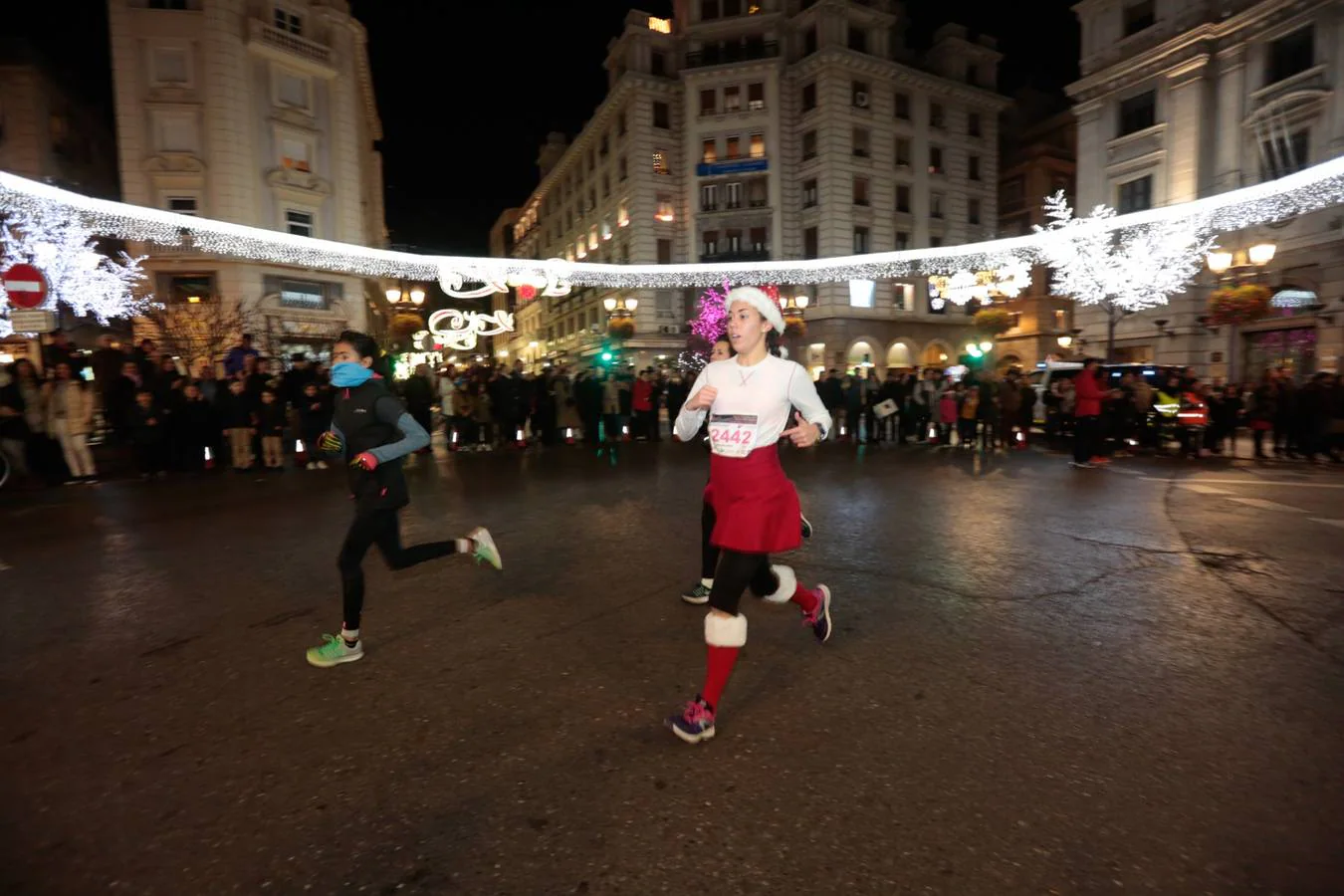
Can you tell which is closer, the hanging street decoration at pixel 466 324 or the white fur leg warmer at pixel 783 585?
the white fur leg warmer at pixel 783 585

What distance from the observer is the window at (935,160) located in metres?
43.5

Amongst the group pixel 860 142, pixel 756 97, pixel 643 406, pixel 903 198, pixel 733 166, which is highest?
pixel 756 97

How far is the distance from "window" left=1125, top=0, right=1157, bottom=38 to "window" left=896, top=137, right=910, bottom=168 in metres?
14.4

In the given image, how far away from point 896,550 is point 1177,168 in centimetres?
2873

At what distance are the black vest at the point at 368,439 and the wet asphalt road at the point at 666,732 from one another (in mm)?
854

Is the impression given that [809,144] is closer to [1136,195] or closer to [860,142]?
[860,142]

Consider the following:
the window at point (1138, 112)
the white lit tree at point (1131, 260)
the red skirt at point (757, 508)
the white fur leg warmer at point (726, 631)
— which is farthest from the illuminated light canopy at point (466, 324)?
the window at point (1138, 112)

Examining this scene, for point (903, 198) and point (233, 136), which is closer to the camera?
point (233, 136)

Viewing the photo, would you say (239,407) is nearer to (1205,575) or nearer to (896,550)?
(896,550)

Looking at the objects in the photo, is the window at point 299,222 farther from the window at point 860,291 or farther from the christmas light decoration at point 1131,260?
the christmas light decoration at point 1131,260

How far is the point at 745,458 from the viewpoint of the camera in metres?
3.30

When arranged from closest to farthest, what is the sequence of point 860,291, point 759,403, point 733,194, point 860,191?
point 759,403 < point 860,291 < point 860,191 < point 733,194

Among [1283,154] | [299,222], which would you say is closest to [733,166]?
[299,222]

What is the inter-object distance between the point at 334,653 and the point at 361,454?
3.57 ft
